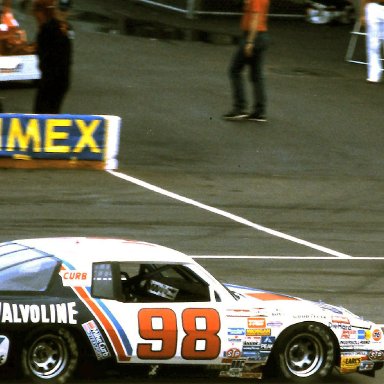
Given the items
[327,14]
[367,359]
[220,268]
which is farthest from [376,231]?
[327,14]

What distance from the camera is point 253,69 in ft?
62.7

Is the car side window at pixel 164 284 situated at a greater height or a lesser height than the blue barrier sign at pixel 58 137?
greater

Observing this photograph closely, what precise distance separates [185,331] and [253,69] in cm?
1060

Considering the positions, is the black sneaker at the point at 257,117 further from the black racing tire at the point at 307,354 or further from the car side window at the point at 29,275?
the car side window at the point at 29,275

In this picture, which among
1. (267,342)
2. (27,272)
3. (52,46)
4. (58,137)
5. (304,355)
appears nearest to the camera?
(27,272)

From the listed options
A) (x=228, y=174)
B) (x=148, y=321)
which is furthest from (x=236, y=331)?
(x=228, y=174)

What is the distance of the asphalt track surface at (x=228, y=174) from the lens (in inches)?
563

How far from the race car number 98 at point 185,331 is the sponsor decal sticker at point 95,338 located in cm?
28

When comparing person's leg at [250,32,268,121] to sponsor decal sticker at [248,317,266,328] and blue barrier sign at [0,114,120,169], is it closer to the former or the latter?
blue barrier sign at [0,114,120,169]

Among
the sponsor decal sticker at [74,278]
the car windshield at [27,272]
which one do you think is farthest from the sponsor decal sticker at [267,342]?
the car windshield at [27,272]

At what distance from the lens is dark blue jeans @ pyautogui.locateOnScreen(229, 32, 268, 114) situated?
1878 centimetres

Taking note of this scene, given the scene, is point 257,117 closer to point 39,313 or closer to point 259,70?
point 259,70

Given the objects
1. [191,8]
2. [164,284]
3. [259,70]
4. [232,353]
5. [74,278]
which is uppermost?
[74,278]

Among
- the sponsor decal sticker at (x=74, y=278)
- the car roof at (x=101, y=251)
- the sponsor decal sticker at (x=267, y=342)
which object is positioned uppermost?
the car roof at (x=101, y=251)
